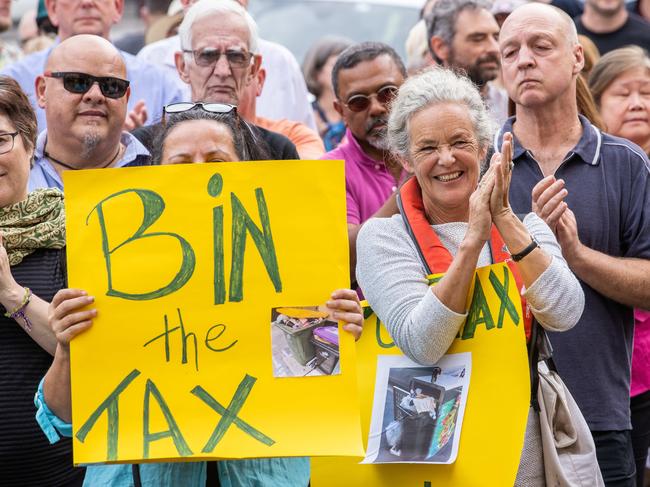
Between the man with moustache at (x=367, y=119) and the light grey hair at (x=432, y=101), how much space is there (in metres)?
1.09

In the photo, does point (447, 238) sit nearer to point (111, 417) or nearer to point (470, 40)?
point (111, 417)

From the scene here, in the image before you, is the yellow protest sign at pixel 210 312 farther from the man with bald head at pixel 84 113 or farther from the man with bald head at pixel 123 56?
the man with bald head at pixel 123 56

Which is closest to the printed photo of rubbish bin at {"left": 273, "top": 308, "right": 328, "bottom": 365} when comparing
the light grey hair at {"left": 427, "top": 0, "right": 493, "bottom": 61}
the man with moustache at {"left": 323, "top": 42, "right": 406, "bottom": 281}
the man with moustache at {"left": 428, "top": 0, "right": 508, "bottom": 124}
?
the man with moustache at {"left": 323, "top": 42, "right": 406, "bottom": 281}

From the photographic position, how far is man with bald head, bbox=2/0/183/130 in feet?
19.2

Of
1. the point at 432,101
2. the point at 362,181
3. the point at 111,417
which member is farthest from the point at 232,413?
the point at 362,181

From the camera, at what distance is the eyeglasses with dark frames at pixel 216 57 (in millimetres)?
5176

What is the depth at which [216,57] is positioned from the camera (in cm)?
518

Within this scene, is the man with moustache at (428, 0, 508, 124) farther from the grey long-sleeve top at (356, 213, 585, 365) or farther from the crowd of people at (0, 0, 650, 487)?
the grey long-sleeve top at (356, 213, 585, 365)

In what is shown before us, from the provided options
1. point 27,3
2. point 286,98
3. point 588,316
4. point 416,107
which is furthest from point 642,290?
point 27,3

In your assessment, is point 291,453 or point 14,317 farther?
point 14,317

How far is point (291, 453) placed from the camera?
3.02 metres

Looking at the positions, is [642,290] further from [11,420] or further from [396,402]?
[11,420]

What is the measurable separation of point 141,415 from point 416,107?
138 centimetres

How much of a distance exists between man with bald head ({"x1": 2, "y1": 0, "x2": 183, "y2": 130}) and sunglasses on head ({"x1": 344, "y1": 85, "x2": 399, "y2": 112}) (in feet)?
3.31
